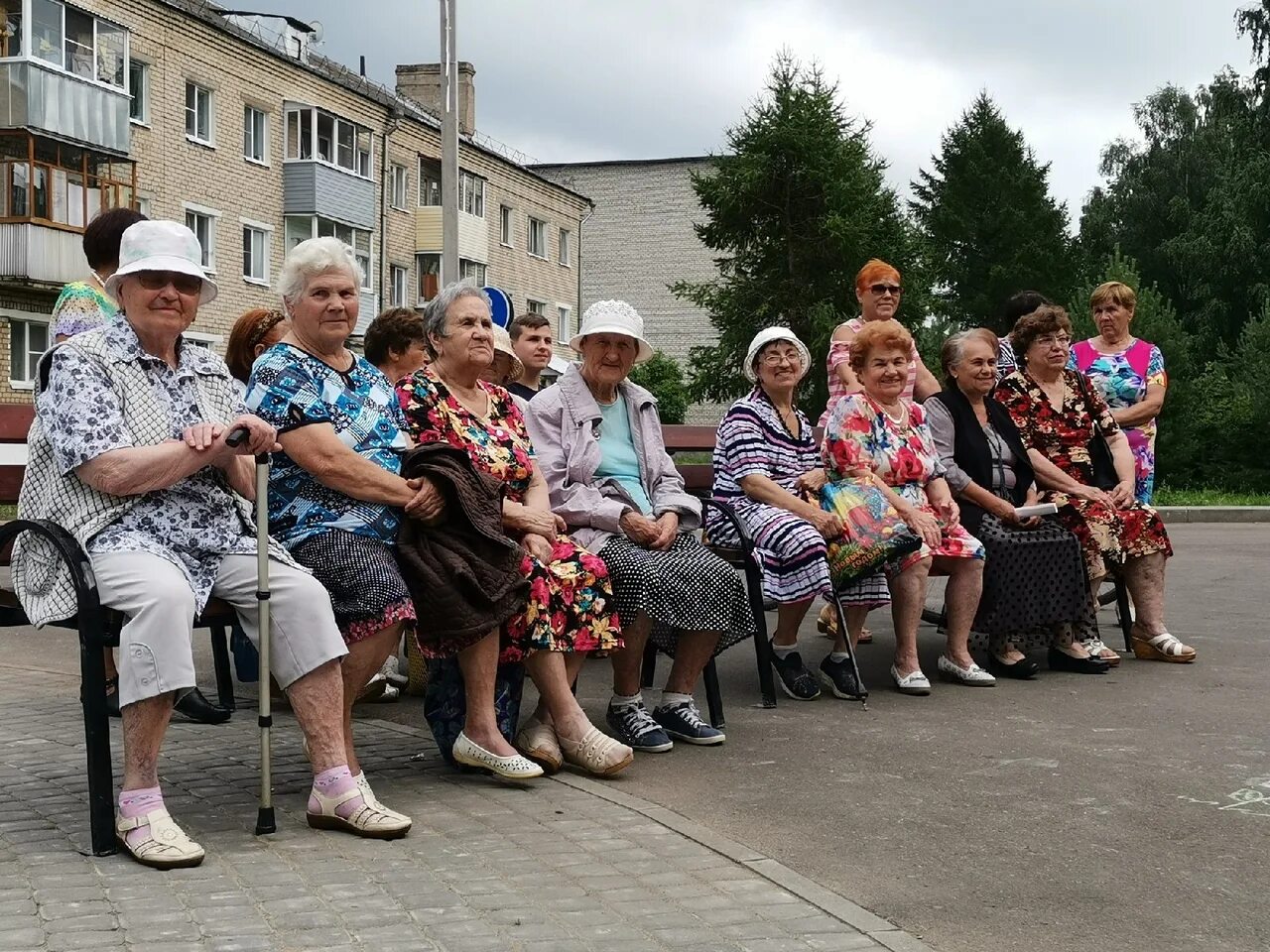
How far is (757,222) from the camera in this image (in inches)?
1582

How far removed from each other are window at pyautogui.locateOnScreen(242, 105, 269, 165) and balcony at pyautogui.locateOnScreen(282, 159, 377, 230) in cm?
72

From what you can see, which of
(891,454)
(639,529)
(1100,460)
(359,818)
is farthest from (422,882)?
(1100,460)

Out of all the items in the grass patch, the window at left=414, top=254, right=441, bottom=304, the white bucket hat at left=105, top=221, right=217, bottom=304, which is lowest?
the grass patch

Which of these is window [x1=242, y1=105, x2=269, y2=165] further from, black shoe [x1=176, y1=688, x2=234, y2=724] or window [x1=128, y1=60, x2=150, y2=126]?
black shoe [x1=176, y1=688, x2=234, y2=724]

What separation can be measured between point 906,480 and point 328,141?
119 ft

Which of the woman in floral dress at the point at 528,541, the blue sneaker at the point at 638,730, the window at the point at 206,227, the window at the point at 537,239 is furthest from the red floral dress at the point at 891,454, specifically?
the window at the point at 537,239

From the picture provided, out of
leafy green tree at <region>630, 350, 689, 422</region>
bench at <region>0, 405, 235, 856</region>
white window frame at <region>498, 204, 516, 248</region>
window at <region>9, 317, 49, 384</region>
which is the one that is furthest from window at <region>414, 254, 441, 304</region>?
bench at <region>0, 405, 235, 856</region>

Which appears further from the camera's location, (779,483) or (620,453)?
(779,483)

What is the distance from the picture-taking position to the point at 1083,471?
27.2 feet

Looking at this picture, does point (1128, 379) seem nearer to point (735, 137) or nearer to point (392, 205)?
point (735, 137)

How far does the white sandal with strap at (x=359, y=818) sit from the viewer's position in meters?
4.45

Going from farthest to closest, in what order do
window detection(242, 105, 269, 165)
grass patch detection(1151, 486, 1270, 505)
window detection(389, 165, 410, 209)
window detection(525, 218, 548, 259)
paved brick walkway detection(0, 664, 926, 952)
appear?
window detection(525, 218, 548, 259) < window detection(389, 165, 410, 209) < window detection(242, 105, 269, 165) < grass patch detection(1151, 486, 1270, 505) < paved brick walkway detection(0, 664, 926, 952)

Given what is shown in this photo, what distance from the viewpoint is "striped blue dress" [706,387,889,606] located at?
6758mm

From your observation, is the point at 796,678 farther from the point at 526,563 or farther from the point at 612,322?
the point at 526,563
